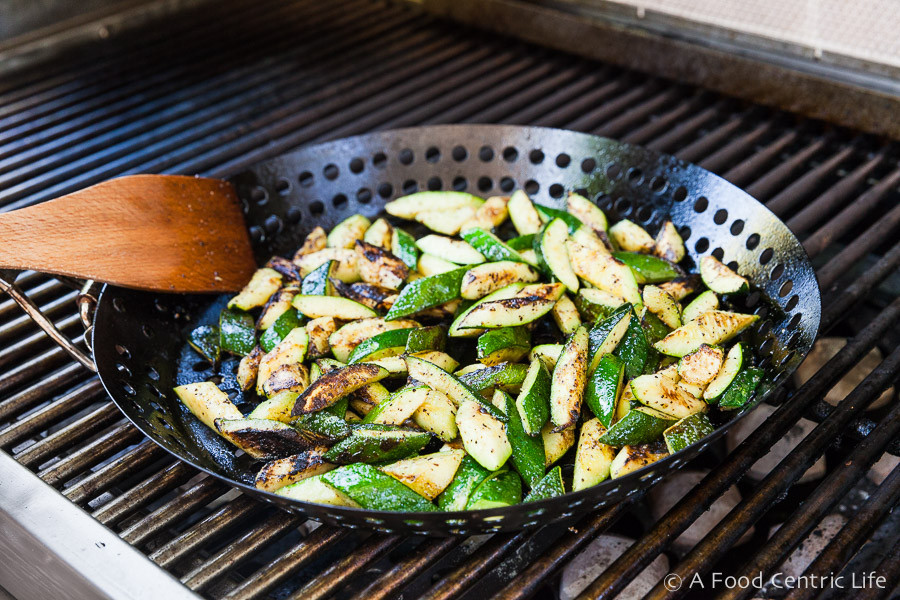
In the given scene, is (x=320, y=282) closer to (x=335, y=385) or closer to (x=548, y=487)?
(x=335, y=385)

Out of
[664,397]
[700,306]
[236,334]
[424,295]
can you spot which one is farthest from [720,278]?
[236,334]

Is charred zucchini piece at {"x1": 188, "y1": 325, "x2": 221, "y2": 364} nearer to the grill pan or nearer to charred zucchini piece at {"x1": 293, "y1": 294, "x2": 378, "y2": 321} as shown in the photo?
the grill pan

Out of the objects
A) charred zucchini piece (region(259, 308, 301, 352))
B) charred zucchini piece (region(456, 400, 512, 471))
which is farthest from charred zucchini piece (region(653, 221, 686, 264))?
charred zucchini piece (region(259, 308, 301, 352))

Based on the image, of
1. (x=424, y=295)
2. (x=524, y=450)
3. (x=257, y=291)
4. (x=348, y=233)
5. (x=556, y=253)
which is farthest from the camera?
(x=348, y=233)

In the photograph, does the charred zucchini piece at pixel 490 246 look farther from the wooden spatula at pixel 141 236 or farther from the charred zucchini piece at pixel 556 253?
the wooden spatula at pixel 141 236

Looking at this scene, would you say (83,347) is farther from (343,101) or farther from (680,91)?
(680,91)

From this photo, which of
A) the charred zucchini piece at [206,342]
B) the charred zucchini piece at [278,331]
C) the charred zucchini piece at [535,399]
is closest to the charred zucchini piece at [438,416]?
the charred zucchini piece at [535,399]

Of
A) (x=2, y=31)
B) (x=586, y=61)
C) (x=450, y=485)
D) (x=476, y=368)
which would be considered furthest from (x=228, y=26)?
(x=450, y=485)
